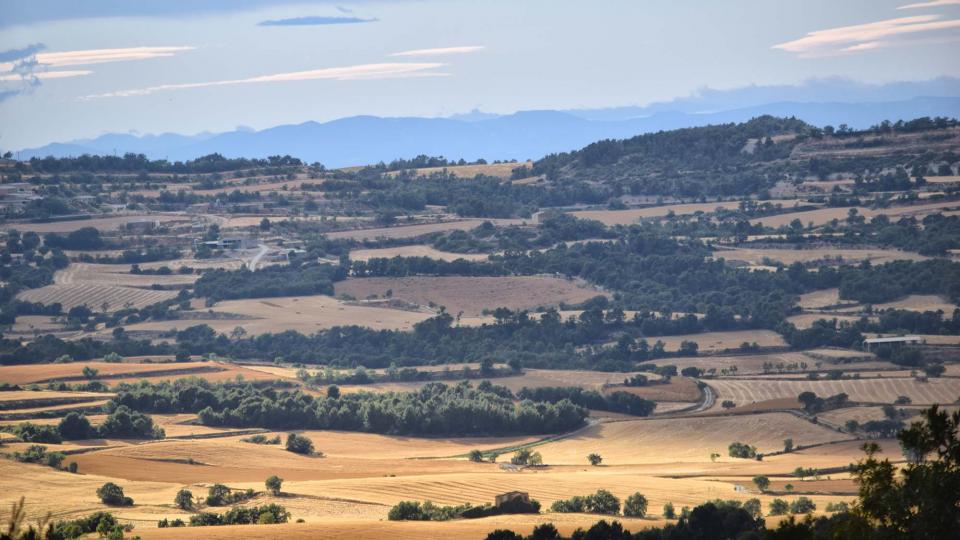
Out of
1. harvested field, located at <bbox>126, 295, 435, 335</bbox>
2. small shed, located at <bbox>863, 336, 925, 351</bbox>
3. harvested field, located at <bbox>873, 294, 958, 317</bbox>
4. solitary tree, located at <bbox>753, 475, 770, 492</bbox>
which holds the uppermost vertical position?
harvested field, located at <bbox>126, 295, 435, 335</bbox>

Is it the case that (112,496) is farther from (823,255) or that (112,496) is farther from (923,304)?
(823,255)

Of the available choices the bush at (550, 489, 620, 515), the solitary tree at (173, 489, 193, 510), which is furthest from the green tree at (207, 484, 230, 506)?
the bush at (550, 489, 620, 515)

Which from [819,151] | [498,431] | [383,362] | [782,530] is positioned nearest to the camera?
[782,530]

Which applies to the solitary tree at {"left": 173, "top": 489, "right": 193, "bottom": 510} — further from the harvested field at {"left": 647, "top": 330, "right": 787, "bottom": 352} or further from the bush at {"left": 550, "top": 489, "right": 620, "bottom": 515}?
the harvested field at {"left": 647, "top": 330, "right": 787, "bottom": 352}

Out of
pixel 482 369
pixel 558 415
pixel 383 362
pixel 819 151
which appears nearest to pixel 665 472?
pixel 558 415

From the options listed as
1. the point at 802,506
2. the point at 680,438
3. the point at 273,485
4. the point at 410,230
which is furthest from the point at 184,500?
the point at 410,230

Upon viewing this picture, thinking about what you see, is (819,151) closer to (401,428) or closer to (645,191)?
(645,191)
